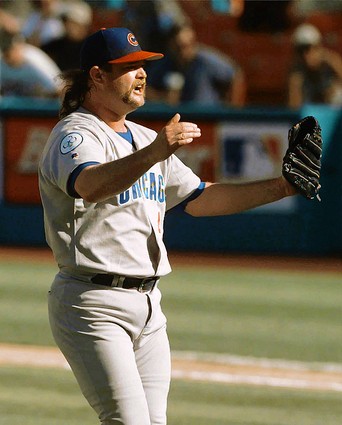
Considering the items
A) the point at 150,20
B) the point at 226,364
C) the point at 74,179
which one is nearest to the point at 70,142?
the point at 74,179

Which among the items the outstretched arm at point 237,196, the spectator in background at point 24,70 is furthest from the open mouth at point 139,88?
the spectator in background at point 24,70

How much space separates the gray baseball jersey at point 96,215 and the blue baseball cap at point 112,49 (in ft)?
0.69

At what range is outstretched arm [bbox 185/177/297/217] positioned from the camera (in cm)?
458

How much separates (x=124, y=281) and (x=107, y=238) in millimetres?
178

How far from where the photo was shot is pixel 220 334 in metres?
8.94

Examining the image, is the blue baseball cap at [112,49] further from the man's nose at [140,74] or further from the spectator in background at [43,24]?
the spectator in background at [43,24]

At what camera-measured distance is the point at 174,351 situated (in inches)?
326

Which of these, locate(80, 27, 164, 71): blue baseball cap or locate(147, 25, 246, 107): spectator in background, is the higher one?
locate(80, 27, 164, 71): blue baseball cap

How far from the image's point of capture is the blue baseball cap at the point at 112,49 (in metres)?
4.28

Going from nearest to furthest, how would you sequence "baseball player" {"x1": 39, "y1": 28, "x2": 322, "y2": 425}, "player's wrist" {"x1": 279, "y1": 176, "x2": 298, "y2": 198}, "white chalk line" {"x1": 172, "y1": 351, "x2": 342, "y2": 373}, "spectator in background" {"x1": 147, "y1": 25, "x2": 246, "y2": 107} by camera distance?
"baseball player" {"x1": 39, "y1": 28, "x2": 322, "y2": 425} < "player's wrist" {"x1": 279, "y1": 176, "x2": 298, "y2": 198} < "white chalk line" {"x1": 172, "y1": 351, "x2": 342, "y2": 373} < "spectator in background" {"x1": 147, "y1": 25, "x2": 246, "y2": 107}

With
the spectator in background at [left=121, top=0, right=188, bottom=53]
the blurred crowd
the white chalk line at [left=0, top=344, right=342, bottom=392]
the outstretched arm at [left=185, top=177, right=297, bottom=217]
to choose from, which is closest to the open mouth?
the outstretched arm at [left=185, top=177, right=297, bottom=217]

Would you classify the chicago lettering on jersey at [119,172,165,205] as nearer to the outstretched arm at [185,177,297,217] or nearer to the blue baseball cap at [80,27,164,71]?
the outstretched arm at [185,177,297,217]

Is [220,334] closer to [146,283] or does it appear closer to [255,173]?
[255,173]

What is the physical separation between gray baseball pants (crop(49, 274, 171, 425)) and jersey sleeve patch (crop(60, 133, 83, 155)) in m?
0.50
